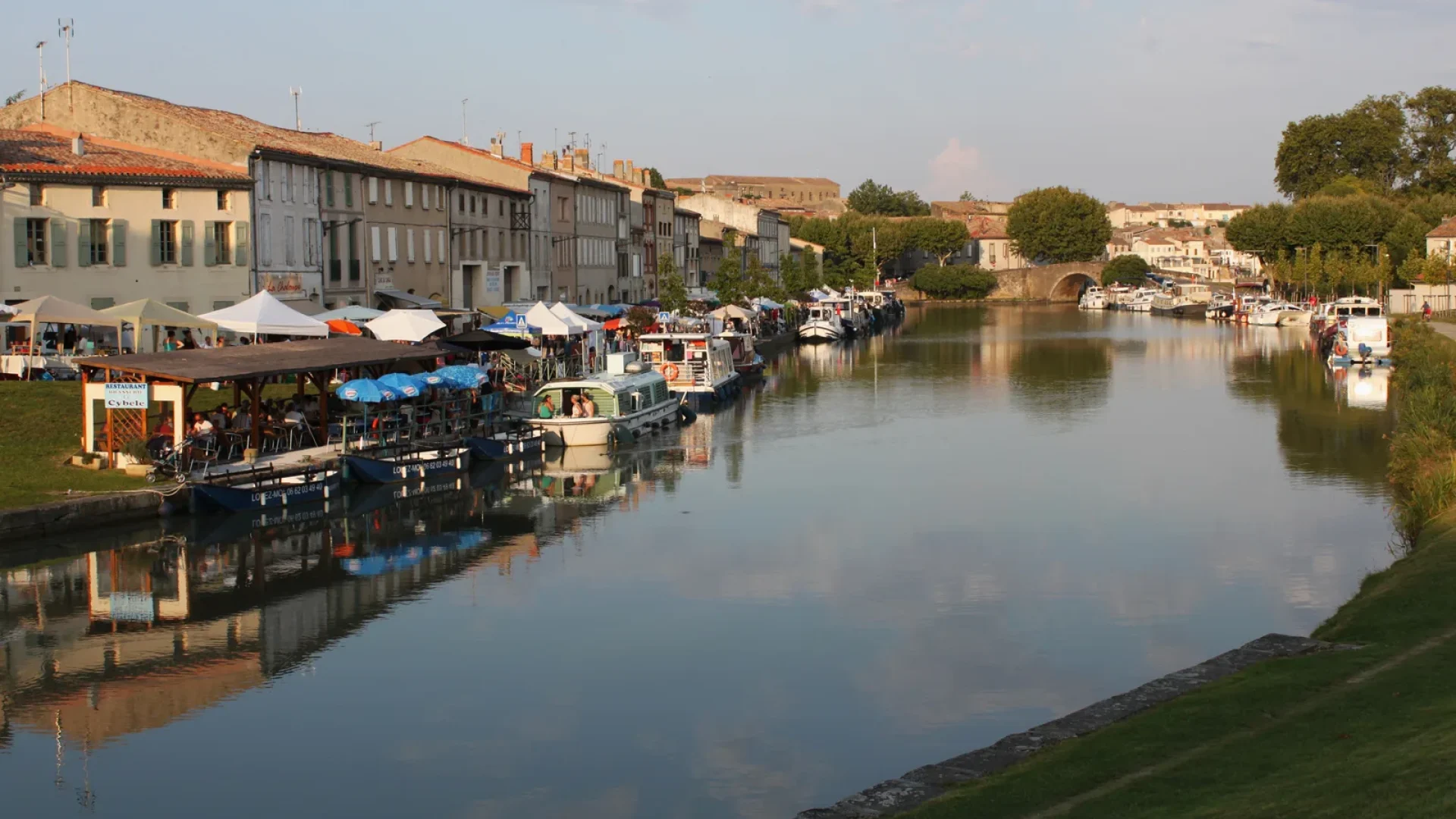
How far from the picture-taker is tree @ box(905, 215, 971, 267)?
166 metres

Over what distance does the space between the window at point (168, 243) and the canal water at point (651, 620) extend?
1264 centimetres

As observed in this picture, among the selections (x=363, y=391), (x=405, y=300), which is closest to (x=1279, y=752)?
(x=363, y=391)

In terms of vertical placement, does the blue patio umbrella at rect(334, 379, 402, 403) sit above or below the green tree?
below

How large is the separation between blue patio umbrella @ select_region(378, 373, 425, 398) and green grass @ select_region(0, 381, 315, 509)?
183 inches

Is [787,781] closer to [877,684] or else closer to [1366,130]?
[877,684]

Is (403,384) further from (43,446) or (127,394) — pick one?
(43,446)

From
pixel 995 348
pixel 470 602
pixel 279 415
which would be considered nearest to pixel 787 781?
pixel 470 602

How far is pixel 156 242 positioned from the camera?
1694 inches

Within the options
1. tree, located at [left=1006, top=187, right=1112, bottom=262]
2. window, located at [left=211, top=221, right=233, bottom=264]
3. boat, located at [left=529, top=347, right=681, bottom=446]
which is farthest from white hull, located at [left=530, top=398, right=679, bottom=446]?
tree, located at [left=1006, top=187, right=1112, bottom=262]

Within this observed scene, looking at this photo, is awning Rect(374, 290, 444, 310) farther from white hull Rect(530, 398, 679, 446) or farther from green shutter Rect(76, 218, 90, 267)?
white hull Rect(530, 398, 679, 446)

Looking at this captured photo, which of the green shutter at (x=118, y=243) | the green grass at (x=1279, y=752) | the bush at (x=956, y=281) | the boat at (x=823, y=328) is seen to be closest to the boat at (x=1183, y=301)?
the bush at (x=956, y=281)

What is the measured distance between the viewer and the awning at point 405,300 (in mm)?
53344

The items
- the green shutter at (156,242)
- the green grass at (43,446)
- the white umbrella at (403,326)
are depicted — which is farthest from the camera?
the green shutter at (156,242)

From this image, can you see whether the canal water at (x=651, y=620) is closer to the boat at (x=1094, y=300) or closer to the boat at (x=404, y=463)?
the boat at (x=404, y=463)
